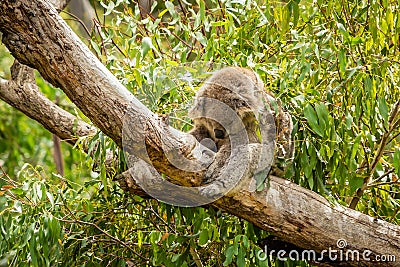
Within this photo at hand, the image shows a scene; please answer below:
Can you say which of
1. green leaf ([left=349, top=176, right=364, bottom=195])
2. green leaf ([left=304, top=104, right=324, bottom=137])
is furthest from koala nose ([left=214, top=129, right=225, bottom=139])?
green leaf ([left=349, top=176, right=364, bottom=195])

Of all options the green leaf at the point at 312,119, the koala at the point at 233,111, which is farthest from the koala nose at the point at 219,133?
the green leaf at the point at 312,119

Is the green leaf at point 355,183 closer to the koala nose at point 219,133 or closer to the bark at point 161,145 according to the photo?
the bark at point 161,145

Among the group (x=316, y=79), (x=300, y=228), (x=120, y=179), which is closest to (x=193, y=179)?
(x=120, y=179)

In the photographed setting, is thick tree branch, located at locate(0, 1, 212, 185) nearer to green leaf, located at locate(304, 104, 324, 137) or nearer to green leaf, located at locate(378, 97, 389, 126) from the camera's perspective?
green leaf, located at locate(304, 104, 324, 137)

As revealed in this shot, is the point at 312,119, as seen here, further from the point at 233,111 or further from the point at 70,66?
the point at 70,66

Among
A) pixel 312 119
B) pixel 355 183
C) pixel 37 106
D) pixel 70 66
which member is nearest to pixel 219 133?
pixel 312 119

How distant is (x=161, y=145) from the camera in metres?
1.85

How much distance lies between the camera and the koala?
86.6 inches

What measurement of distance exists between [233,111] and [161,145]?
502mm

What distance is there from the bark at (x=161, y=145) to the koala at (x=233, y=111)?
5.0 inches

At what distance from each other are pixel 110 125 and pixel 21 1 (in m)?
0.44

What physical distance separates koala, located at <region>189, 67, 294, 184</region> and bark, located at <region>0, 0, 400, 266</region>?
0.13 metres

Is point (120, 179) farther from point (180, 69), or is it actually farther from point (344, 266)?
point (344, 266)

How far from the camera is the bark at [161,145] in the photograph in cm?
172
